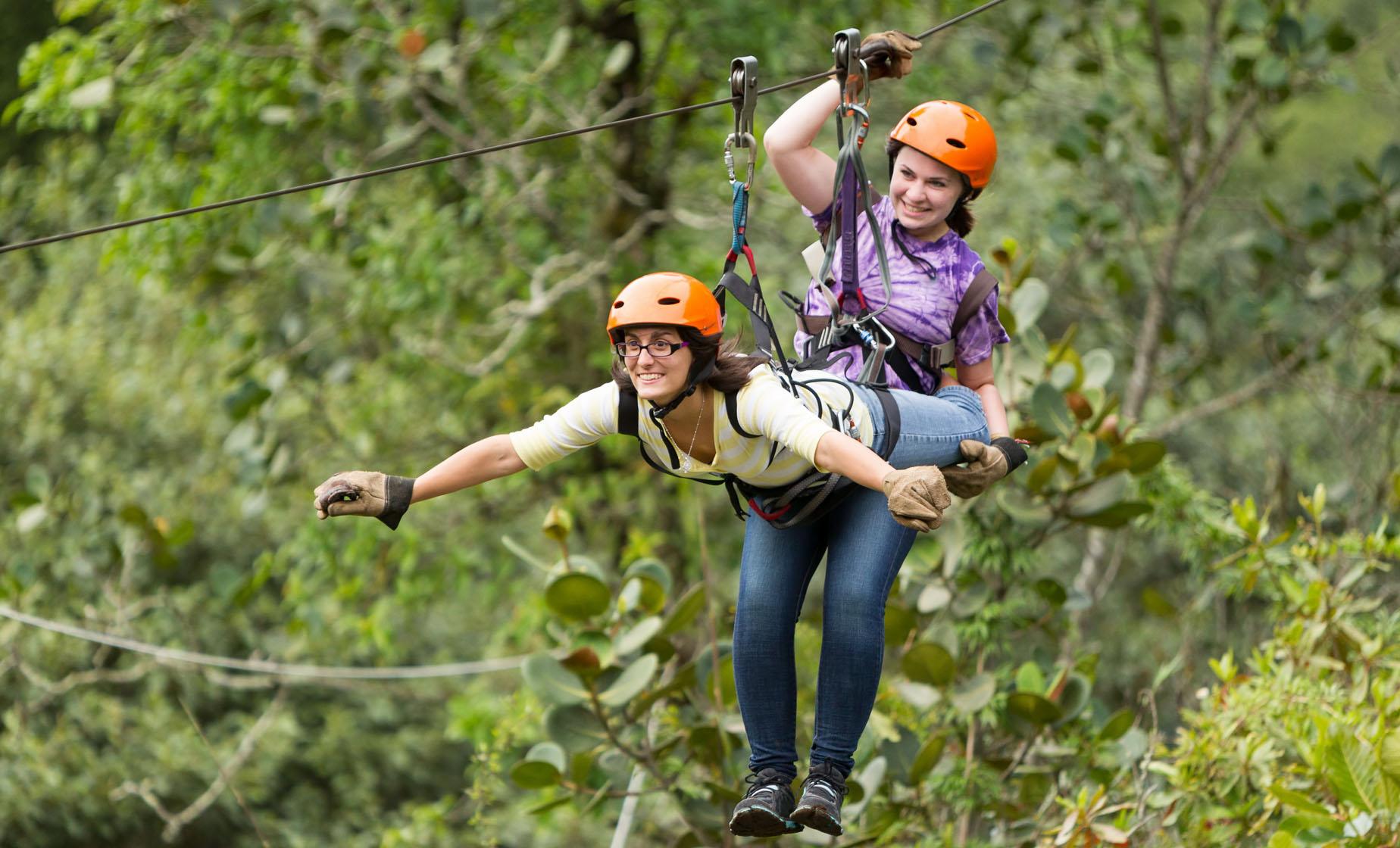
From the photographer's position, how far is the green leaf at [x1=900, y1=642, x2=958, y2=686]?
4500 millimetres

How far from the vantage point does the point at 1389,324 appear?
10078 millimetres

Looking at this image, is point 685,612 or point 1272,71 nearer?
point 685,612

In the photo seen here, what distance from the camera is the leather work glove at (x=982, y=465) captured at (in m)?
3.08

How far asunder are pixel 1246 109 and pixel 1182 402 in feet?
6.93

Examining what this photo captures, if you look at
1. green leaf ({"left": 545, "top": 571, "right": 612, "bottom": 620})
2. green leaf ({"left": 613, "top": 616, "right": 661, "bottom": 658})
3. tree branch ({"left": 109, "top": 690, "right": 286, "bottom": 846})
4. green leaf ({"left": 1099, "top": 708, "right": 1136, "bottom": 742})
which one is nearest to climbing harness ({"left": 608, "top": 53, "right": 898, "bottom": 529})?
green leaf ({"left": 545, "top": 571, "right": 612, "bottom": 620})

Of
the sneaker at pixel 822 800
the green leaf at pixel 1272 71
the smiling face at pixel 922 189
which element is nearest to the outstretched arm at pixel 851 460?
the sneaker at pixel 822 800

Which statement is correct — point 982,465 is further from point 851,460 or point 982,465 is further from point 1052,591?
point 1052,591

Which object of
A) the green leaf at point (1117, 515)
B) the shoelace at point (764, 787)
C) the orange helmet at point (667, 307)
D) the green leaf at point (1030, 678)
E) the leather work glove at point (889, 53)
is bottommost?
the green leaf at point (1030, 678)

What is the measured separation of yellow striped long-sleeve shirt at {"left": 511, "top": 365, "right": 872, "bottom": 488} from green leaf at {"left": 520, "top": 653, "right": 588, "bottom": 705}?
1430 mm

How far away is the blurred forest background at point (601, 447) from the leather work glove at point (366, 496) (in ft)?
4.06

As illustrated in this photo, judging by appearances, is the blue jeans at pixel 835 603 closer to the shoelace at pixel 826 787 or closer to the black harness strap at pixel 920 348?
the shoelace at pixel 826 787

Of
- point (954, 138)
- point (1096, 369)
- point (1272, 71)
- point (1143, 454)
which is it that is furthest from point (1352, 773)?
point (1272, 71)

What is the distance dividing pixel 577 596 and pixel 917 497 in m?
1.94

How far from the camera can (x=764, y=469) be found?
118 inches
